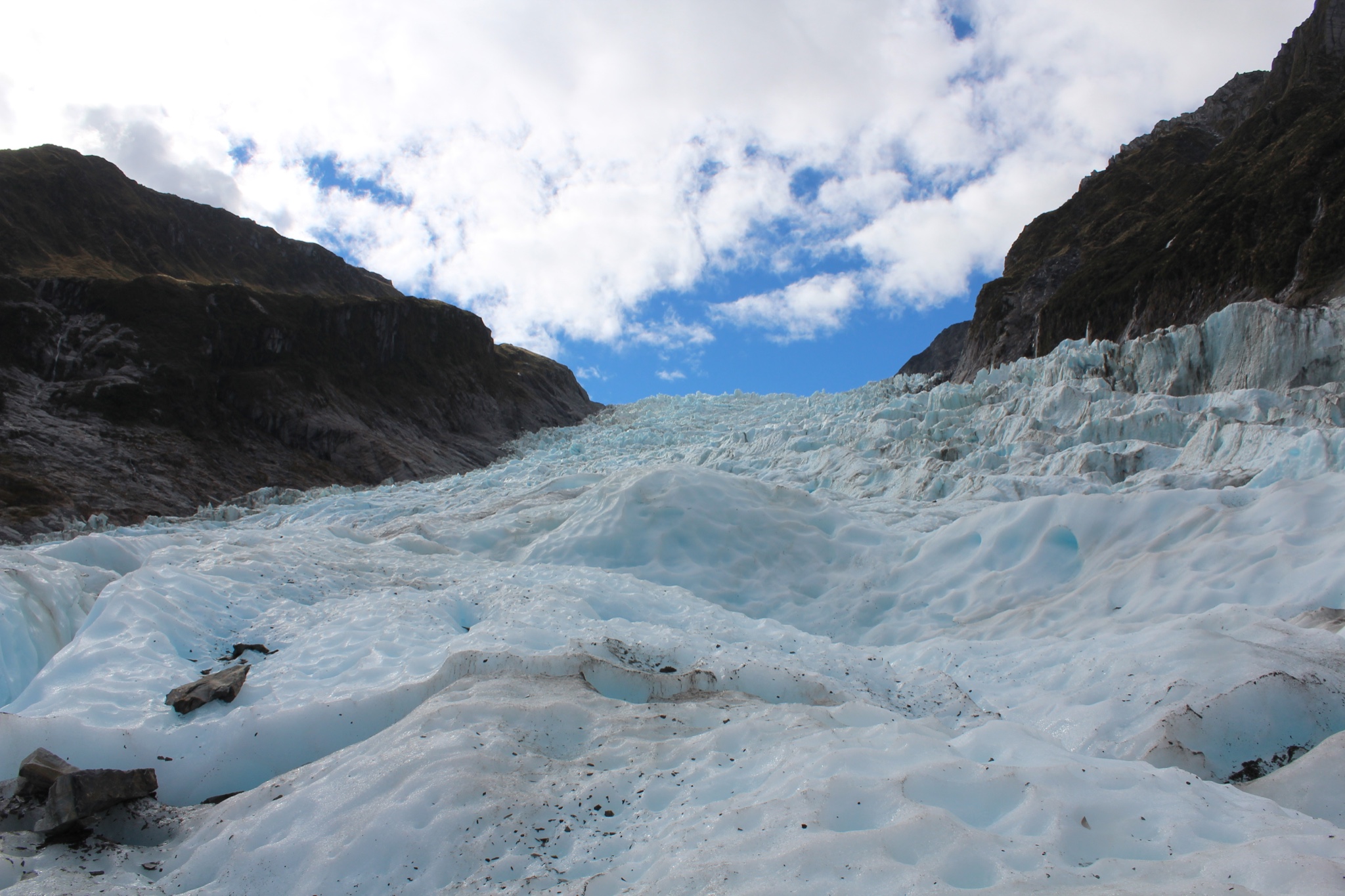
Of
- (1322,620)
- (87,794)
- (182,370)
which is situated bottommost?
(1322,620)

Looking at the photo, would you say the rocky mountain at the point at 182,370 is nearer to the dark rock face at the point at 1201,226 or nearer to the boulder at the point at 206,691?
the boulder at the point at 206,691

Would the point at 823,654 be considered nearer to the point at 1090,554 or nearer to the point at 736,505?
the point at 1090,554

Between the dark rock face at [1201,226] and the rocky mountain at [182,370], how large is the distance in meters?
33.5

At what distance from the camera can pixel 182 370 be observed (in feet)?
107

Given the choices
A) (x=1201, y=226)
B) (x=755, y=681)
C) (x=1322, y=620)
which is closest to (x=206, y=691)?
(x=755, y=681)

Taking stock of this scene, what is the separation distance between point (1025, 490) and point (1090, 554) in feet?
Result: 12.3

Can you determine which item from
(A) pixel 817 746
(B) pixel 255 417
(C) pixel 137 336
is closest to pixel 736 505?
(A) pixel 817 746

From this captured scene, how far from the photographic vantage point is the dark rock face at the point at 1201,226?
23.1 m

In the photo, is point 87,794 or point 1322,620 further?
point 1322,620

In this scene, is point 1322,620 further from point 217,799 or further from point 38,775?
point 38,775

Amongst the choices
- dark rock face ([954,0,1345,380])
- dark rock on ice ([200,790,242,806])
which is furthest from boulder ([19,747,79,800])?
dark rock face ([954,0,1345,380])

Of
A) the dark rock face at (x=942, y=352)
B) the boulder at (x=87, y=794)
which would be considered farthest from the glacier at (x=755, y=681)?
the dark rock face at (x=942, y=352)

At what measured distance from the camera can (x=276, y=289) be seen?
54938 millimetres

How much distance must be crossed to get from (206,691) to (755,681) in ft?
15.7
